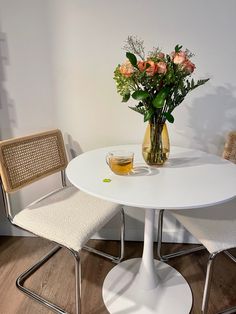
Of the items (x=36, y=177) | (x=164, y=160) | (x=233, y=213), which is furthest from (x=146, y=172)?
(x=36, y=177)

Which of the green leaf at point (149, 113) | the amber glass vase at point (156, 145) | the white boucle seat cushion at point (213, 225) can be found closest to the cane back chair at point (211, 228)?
the white boucle seat cushion at point (213, 225)

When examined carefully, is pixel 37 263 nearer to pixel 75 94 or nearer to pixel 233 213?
pixel 75 94

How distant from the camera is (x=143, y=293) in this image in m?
1.39

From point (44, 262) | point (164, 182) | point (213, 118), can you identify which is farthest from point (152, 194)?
point (44, 262)

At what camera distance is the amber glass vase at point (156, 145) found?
1.19 m

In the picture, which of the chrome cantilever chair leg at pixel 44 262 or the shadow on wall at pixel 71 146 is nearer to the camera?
the chrome cantilever chair leg at pixel 44 262

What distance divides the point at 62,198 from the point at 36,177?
0.19 meters

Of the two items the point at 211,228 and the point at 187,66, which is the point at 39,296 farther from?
the point at 187,66

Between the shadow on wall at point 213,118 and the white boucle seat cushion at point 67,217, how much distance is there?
0.72 m

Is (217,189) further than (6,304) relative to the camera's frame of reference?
No

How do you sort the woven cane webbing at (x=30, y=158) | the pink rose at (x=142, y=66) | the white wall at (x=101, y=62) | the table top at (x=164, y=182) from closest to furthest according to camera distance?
the table top at (x=164, y=182)
the pink rose at (x=142, y=66)
the woven cane webbing at (x=30, y=158)
the white wall at (x=101, y=62)

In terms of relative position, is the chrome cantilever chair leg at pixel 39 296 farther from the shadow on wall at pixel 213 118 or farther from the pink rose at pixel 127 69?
the shadow on wall at pixel 213 118

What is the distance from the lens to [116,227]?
1.87 meters

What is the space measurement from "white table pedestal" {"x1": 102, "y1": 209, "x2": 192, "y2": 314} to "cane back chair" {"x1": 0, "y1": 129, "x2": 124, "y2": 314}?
9.4 inches
